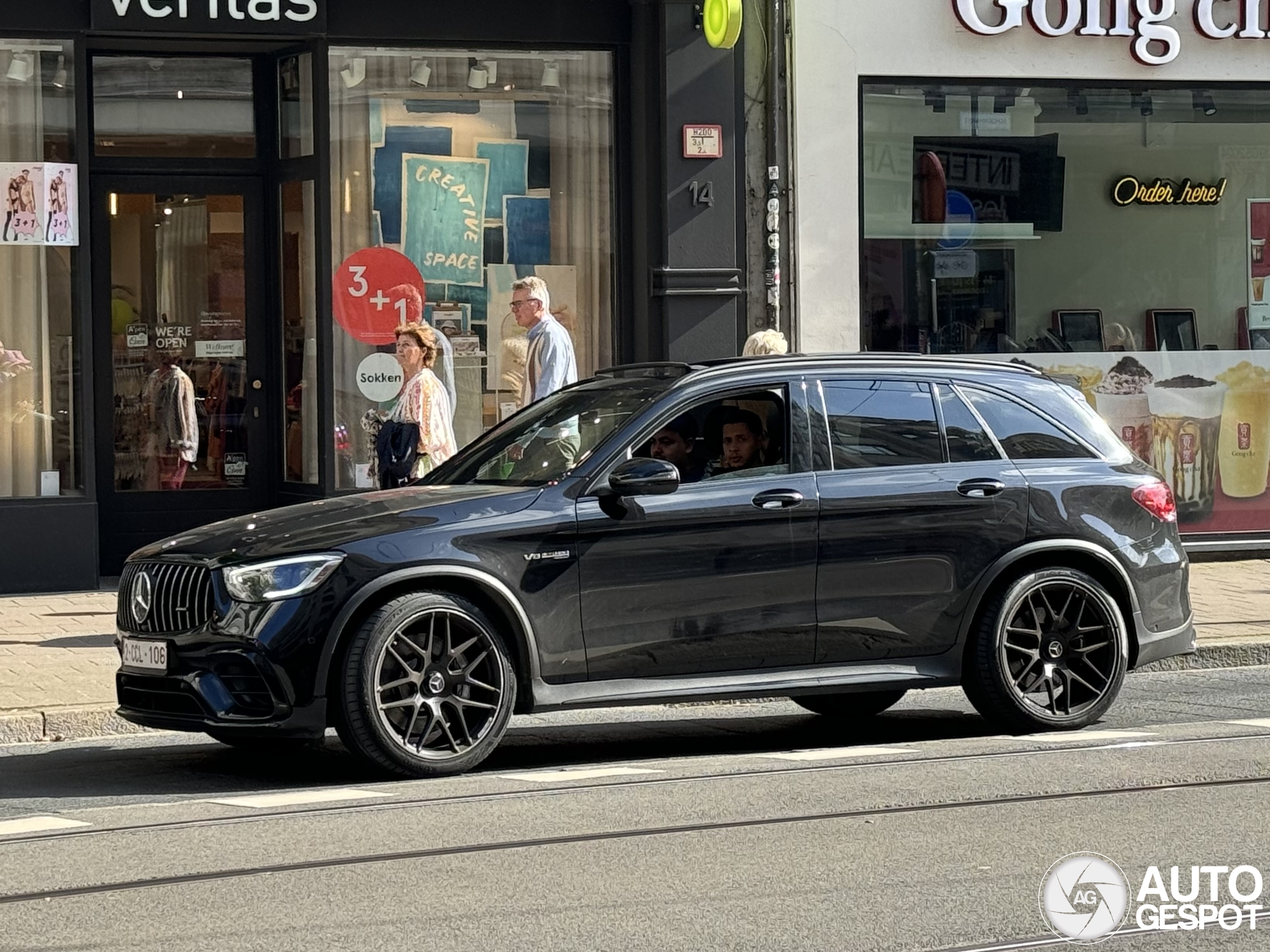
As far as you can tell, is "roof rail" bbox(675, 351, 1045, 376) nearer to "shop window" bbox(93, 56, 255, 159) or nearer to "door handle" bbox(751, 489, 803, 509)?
"door handle" bbox(751, 489, 803, 509)

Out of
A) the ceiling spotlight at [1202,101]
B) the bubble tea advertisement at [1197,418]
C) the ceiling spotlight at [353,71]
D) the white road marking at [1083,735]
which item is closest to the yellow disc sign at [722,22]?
the ceiling spotlight at [353,71]

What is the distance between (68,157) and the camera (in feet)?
44.0

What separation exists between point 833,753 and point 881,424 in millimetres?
1376

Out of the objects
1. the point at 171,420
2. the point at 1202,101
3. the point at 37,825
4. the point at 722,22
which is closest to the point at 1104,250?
the point at 1202,101

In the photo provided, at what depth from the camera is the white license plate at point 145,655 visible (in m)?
7.43

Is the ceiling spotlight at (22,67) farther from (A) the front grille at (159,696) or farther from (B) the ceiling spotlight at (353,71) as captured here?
(A) the front grille at (159,696)

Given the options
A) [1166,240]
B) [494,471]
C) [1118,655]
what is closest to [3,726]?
[494,471]

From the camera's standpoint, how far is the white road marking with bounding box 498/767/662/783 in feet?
24.2

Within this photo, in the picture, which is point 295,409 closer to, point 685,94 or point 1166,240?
point 685,94

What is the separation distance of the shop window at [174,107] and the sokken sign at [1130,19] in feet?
17.2

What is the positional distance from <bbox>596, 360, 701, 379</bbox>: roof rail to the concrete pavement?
106 inches

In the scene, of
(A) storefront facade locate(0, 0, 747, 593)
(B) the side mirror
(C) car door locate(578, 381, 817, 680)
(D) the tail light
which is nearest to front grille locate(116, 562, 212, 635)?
(C) car door locate(578, 381, 817, 680)

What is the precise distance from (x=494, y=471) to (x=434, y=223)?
6194 mm

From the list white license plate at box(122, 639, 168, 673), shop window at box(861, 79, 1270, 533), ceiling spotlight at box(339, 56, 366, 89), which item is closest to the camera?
white license plate at box(122, 639, 168, 673)
